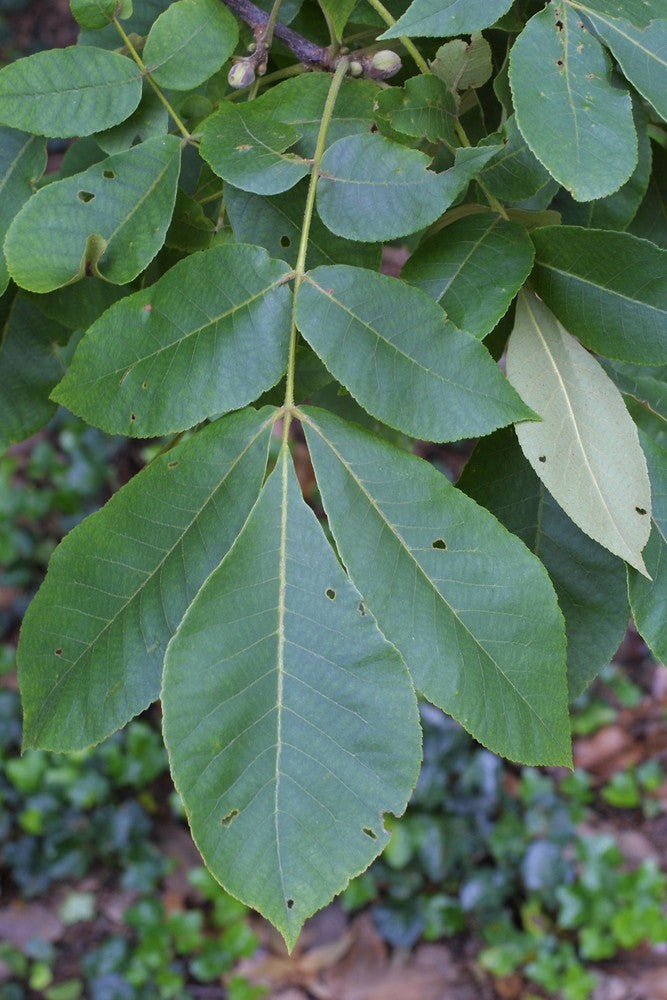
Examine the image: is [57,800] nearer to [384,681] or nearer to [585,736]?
[585,736]

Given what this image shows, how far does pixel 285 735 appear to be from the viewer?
0.64 meters

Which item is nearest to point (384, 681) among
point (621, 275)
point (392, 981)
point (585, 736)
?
point (621, 275)

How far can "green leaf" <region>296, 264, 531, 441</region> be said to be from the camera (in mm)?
654

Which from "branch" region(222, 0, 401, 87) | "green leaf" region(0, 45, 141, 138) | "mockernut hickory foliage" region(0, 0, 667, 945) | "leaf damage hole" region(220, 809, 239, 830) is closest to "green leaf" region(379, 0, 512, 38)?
"mockernut hickory foliage" region(0, 0, 667, 945)

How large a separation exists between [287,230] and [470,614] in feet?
1.05

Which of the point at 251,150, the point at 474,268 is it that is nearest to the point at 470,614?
the point at 474,268

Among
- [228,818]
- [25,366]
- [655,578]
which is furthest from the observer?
[25,366]

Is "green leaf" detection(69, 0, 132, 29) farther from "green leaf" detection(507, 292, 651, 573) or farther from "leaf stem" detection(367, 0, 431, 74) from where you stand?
"green leaf" detection(507, 292, 651, 573)

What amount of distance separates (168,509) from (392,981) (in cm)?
206

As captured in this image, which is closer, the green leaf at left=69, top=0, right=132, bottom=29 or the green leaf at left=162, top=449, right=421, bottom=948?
the green leaf at left=162, top=449, right=421, bottom=948

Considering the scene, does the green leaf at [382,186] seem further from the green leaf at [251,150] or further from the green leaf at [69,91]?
the green leaf at [69,91]

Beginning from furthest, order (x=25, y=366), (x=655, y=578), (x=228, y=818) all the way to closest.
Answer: (x=25, y=366)
(x=655, y=578)
(x=228, y=818)

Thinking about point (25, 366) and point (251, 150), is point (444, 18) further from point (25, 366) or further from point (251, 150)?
point (25, 366)

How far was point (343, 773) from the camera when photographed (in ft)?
2.09
